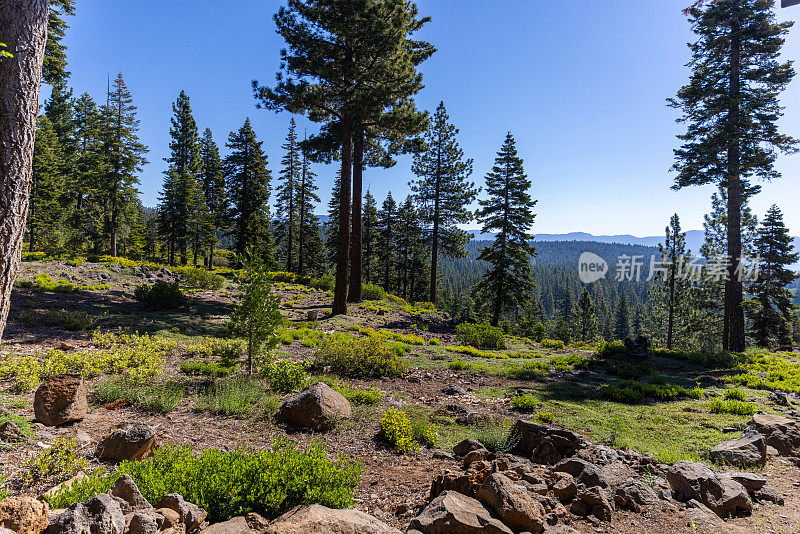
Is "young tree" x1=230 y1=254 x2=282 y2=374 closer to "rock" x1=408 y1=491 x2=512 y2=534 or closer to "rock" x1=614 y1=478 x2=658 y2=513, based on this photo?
"rock" x1=408 y1=491 x2=512 y2=534

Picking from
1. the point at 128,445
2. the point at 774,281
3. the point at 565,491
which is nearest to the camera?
the point at 565,491

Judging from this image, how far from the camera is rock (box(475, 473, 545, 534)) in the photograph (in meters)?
3.11

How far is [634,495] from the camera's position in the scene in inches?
154

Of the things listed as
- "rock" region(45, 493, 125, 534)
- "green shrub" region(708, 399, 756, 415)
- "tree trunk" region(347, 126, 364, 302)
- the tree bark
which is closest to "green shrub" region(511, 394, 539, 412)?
"green shrub" region(708, 399, 756, 415)

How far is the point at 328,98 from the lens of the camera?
595 inches

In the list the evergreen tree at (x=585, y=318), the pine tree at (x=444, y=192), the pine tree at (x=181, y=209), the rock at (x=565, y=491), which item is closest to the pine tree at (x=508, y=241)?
the pine tree at (x=444, y=192)

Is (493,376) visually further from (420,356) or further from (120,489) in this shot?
(120,489)

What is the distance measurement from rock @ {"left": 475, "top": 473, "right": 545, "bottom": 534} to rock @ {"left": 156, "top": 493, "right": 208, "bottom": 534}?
2.45 metres

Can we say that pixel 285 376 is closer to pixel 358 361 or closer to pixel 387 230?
pixel 358 361

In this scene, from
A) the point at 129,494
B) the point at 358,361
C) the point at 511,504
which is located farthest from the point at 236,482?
the point at 358,361

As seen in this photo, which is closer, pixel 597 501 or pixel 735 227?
pixel 597 501

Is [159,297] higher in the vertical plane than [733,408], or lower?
higher

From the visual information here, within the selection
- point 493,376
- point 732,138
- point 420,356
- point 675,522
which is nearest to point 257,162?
point 420,356

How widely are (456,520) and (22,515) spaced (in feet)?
9.73
